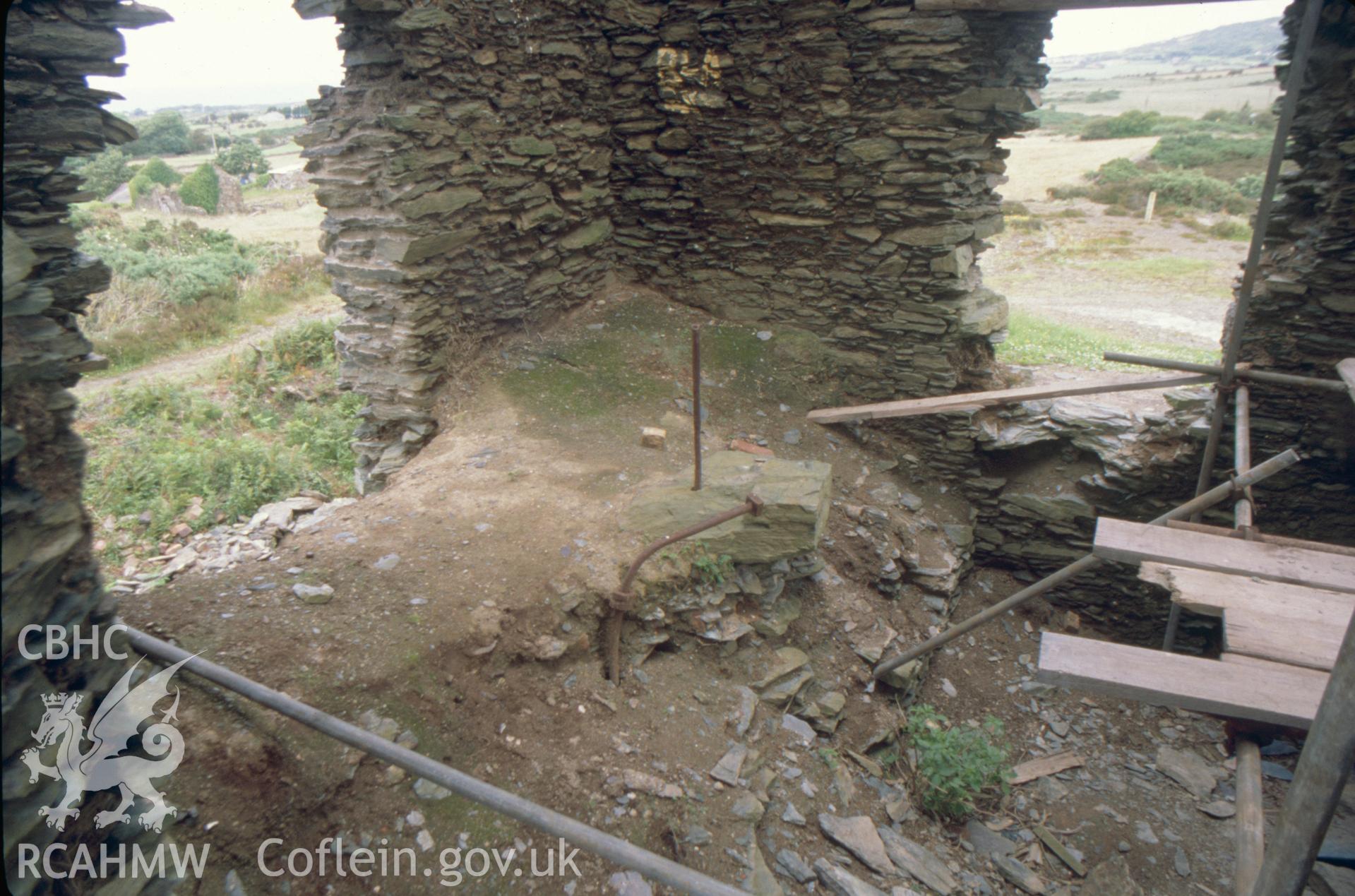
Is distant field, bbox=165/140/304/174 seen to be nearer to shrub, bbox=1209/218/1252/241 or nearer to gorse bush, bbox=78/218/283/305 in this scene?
gorse bush, bbox=78/218/283/305

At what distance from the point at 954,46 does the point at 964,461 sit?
300 cm

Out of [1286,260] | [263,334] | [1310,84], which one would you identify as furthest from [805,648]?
[263,334]

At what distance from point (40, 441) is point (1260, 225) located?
564 centimetres

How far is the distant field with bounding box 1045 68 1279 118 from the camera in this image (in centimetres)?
2678

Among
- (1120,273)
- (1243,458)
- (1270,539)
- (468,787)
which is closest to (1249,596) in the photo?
(1270,539)

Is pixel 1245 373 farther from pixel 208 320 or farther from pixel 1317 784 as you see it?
pixel 208 320

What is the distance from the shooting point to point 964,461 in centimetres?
600

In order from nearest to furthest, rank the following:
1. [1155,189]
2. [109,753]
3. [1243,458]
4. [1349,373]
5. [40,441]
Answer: [40,441] → [109,753] → [1349,373] → [1243,458] → [1155,189]

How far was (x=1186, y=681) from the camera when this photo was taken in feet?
7.63

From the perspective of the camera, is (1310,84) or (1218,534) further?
(1310,84)

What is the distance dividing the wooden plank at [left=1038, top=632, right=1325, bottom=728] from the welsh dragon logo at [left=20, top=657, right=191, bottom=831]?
2.68 meters

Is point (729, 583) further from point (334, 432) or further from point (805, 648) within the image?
point (334, 432)

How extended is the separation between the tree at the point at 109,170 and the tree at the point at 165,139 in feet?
6.06

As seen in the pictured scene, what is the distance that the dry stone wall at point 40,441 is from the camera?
1697 mm
